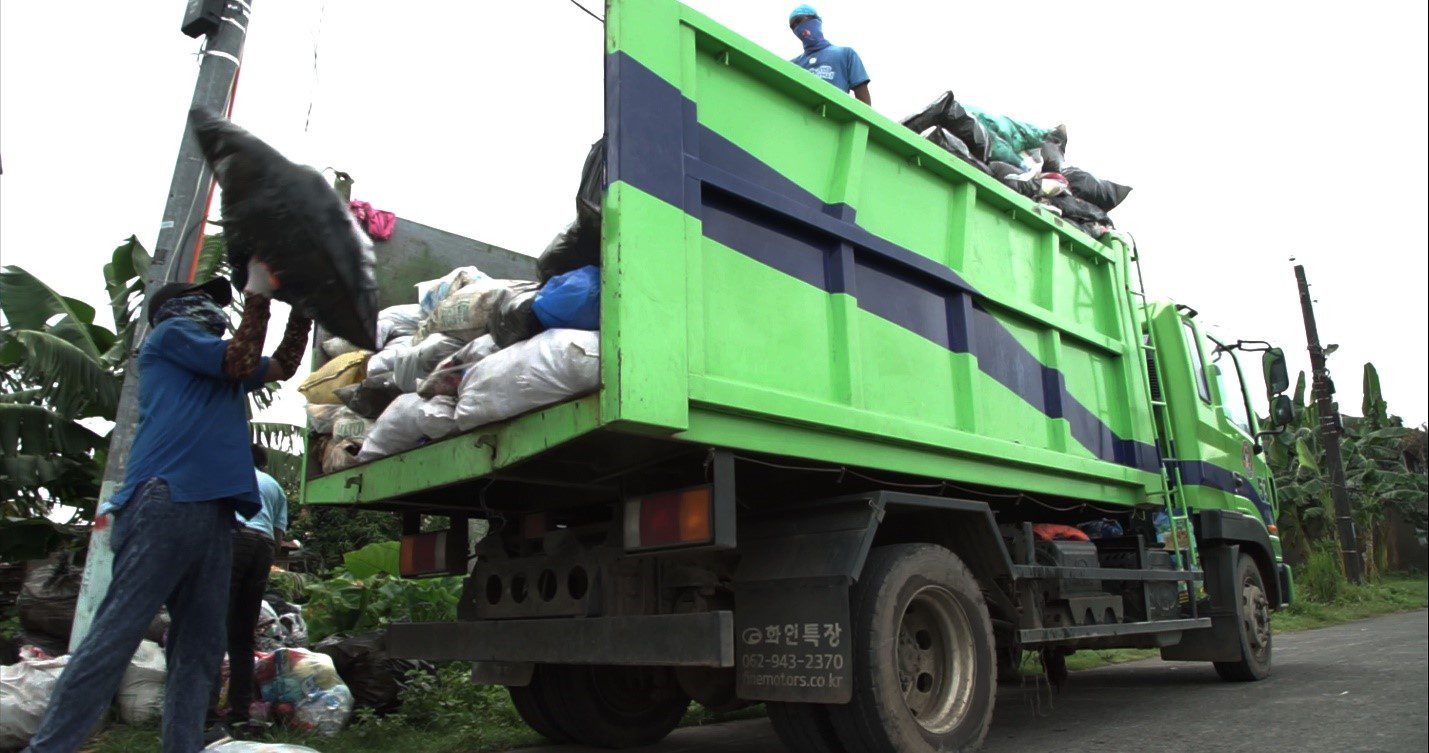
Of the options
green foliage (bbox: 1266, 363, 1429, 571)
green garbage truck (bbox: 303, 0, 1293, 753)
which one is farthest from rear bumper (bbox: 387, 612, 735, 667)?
green foliage (bbox: 1266, 363, 1429, 571)

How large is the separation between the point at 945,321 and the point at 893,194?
2.00 ft

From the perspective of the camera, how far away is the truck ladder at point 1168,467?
228 inches

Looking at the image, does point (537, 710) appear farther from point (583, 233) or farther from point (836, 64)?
point (836, 64)

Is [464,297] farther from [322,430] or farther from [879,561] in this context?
[879,561]

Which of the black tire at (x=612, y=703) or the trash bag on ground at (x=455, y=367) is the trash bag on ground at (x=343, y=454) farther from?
the black tire at (x=612, y=703)

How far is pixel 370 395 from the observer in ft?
13.5


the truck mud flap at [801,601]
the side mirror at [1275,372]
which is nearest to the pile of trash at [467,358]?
the truck mud flap at [801,601]

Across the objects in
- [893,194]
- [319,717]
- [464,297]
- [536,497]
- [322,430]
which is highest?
[893,194]

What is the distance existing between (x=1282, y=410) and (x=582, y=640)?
227 inches

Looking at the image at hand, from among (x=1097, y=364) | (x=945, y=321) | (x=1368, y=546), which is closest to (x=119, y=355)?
(x=945, y=321)

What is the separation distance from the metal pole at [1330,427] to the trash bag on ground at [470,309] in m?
5.58

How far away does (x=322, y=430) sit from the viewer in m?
4.37

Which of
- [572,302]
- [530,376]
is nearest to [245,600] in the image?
[530,376]

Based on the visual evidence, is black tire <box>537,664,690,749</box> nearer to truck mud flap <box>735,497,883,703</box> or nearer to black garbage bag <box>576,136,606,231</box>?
truck mud flap <box>735,497,883,703</box>
